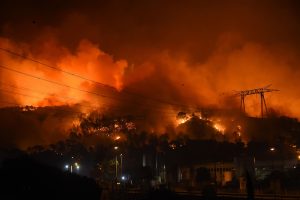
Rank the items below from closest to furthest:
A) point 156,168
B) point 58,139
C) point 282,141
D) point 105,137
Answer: point 156,168, point 282,141, point 105,137, point 58,139

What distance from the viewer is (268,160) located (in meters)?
84.4

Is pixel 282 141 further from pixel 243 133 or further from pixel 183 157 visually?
pixel 183 157

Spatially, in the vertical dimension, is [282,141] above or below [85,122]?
below

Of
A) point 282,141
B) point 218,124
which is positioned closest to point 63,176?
point 282,141

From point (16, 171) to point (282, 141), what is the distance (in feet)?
341

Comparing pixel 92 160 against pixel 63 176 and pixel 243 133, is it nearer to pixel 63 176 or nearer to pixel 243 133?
pixel 243 133

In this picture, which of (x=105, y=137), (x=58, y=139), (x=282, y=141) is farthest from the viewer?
(x=58, y=139)

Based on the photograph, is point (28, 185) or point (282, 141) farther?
point (282, 141)

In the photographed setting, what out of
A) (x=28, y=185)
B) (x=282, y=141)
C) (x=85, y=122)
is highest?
(x=85, y=122)

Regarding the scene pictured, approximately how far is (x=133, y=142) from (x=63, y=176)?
310 ft

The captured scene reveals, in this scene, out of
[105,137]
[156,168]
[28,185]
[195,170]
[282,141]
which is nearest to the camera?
[28,185]

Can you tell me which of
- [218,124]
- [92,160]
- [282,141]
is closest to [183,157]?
[92,160]

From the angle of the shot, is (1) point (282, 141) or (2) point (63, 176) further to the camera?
(1) point (282, 141)

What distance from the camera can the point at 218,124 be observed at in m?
139
